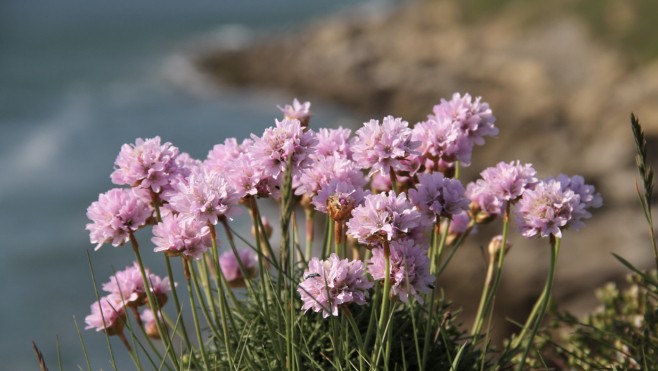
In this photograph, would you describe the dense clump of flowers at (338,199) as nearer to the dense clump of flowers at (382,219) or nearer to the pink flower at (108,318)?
the dense clump of flowers at (382,219)

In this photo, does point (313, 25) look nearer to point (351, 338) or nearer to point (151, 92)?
point (151, 92)

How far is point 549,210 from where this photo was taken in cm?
261

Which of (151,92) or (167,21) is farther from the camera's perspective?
(167,21)

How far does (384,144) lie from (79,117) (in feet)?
66.1

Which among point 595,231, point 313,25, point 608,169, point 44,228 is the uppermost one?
point 313,25

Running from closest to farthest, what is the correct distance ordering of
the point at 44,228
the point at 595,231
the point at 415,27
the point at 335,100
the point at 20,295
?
the point at 595,231, the point at 20,295, the point at 44,228, the point at 335,100, the point at 415,27

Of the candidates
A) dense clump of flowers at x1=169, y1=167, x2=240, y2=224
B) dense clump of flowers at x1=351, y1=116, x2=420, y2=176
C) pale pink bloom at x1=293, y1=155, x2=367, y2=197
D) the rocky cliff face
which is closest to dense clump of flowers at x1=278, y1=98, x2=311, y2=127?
pale pink bloom at x1=293, y1=155, x2=367, y2=197

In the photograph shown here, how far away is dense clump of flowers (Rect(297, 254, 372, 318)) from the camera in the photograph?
7.78 ft

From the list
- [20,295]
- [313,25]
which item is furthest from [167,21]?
[20,295]

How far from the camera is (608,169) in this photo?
11.2 meters

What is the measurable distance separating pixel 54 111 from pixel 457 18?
10327 mm

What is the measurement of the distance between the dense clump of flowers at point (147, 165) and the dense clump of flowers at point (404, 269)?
689mm

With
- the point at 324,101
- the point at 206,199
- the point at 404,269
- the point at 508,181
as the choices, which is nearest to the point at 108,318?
the point at 206,199

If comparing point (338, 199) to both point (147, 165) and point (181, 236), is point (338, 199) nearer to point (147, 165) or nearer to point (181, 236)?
point (181, 236)
